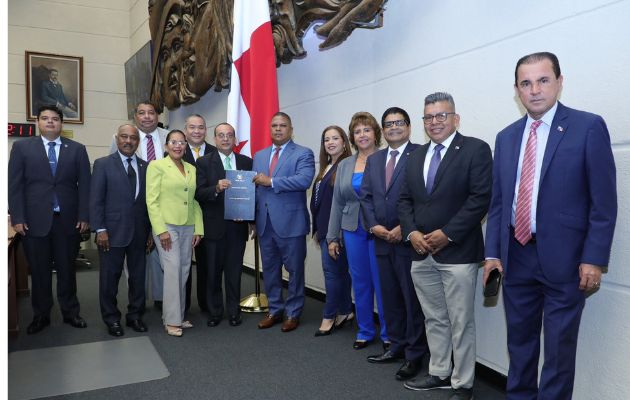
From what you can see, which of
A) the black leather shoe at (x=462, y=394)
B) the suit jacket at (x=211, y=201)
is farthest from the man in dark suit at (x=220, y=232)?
the black leather shoe at (x=462, y=394)

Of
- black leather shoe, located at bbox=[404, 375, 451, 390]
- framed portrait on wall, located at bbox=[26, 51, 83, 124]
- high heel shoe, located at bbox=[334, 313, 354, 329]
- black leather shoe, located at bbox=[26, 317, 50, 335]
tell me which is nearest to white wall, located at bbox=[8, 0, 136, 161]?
framed portrait on wall, located at bbox=[26, 51, 83, 124]

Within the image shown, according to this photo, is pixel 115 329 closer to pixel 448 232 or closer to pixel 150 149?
pixel 150 149

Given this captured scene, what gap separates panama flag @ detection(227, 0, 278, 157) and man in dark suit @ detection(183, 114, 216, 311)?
0.28m

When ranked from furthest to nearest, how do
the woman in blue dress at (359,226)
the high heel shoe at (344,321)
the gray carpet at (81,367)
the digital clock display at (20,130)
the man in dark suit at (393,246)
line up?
the digital clock display at (20,130)
the high heel shoe at (344,321)
the woman in blue dress at (359,226)
the man in dark suit at (393,246)
the gray carpet at (81,367)

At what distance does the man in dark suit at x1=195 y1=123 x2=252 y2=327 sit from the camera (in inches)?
136

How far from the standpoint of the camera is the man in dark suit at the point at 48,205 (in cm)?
326

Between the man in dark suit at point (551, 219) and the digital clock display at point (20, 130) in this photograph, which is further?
the digital clock display at point (20, 130)

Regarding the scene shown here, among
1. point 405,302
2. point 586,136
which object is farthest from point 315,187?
point 586,136

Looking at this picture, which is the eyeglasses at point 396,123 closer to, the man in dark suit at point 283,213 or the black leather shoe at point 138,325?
Result: the man in dark suit at point 283,213

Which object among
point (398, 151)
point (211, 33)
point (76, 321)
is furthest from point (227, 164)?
point (211, 33)

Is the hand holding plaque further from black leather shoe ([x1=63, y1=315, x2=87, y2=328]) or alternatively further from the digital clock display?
the digital clock display

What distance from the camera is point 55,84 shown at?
24.5ft

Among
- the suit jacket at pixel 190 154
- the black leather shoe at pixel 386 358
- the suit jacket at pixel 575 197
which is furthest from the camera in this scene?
the suit jacket at pixel 190 154

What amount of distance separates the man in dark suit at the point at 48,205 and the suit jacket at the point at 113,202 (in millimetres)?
208
